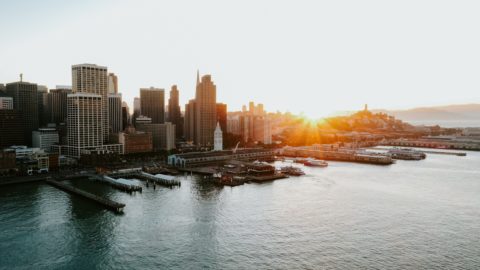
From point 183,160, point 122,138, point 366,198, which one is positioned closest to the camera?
point 366,198

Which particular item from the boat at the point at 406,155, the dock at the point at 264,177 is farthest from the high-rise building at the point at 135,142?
the boat at the point at 406,155

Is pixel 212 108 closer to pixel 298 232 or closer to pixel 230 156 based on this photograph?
pixel 230 156

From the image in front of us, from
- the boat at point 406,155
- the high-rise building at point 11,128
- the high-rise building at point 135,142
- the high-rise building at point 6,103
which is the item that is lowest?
the boat at point 406,155

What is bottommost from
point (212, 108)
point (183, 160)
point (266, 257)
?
point (266, 257)

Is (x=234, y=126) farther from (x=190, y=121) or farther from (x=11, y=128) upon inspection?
(x=11, y=128)

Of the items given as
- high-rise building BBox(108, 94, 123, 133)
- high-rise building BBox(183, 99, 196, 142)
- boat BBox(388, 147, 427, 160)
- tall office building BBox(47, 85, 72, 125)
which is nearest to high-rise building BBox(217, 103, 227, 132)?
high-rise building BBox(183, 99, 196, 142)

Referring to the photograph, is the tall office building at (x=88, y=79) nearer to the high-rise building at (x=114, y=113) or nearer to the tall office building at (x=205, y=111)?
the high-rise building at (x=114, y=113)

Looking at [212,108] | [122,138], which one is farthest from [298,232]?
[212,108]

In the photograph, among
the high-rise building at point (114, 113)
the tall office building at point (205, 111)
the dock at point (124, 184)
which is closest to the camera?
the dock at point (124, 184)
